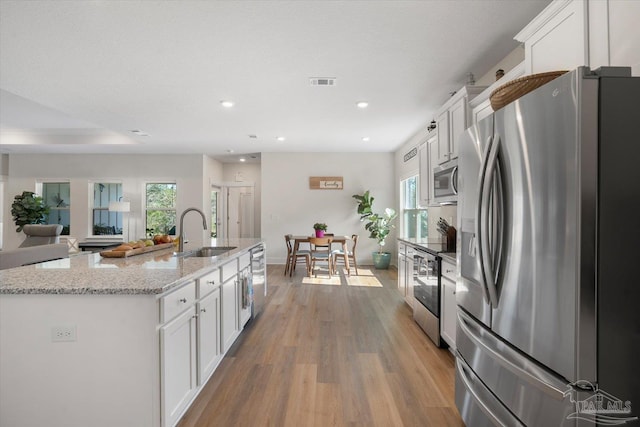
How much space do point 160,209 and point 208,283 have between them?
6.35 metres

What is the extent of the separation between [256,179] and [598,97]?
8694 millimetres

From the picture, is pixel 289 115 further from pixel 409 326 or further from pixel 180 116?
pixel 409 326

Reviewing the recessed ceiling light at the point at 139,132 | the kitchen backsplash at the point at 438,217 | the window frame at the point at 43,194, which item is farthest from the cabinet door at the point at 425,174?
the window frame at the point at 43,194

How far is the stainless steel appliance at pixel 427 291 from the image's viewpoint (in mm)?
2869

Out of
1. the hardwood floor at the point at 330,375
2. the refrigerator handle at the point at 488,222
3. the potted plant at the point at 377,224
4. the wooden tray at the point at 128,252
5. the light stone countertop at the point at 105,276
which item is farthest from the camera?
the potted plant at the point at 377,224

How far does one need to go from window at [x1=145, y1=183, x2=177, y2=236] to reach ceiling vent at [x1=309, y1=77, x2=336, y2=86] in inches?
221

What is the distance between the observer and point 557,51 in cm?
158

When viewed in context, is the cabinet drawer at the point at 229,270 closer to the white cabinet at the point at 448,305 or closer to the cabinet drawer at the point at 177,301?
the cabinet drawer at the point at 177,301

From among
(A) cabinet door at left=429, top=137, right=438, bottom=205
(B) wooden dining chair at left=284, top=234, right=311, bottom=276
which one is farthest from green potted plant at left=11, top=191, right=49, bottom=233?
(A) cabinet door at left=429, top=137, right=438, bottom=205

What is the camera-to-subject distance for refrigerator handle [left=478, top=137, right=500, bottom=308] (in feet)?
4.46

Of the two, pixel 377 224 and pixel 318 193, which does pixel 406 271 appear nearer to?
pixel 377 224

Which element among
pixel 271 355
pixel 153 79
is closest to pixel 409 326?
pixel 271 355

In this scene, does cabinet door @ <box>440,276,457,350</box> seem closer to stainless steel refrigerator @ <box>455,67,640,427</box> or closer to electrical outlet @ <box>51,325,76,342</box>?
stainless steel refrigerator @ <box>455,67,640,427</box>

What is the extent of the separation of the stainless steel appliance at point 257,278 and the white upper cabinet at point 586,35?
291 centimetres
